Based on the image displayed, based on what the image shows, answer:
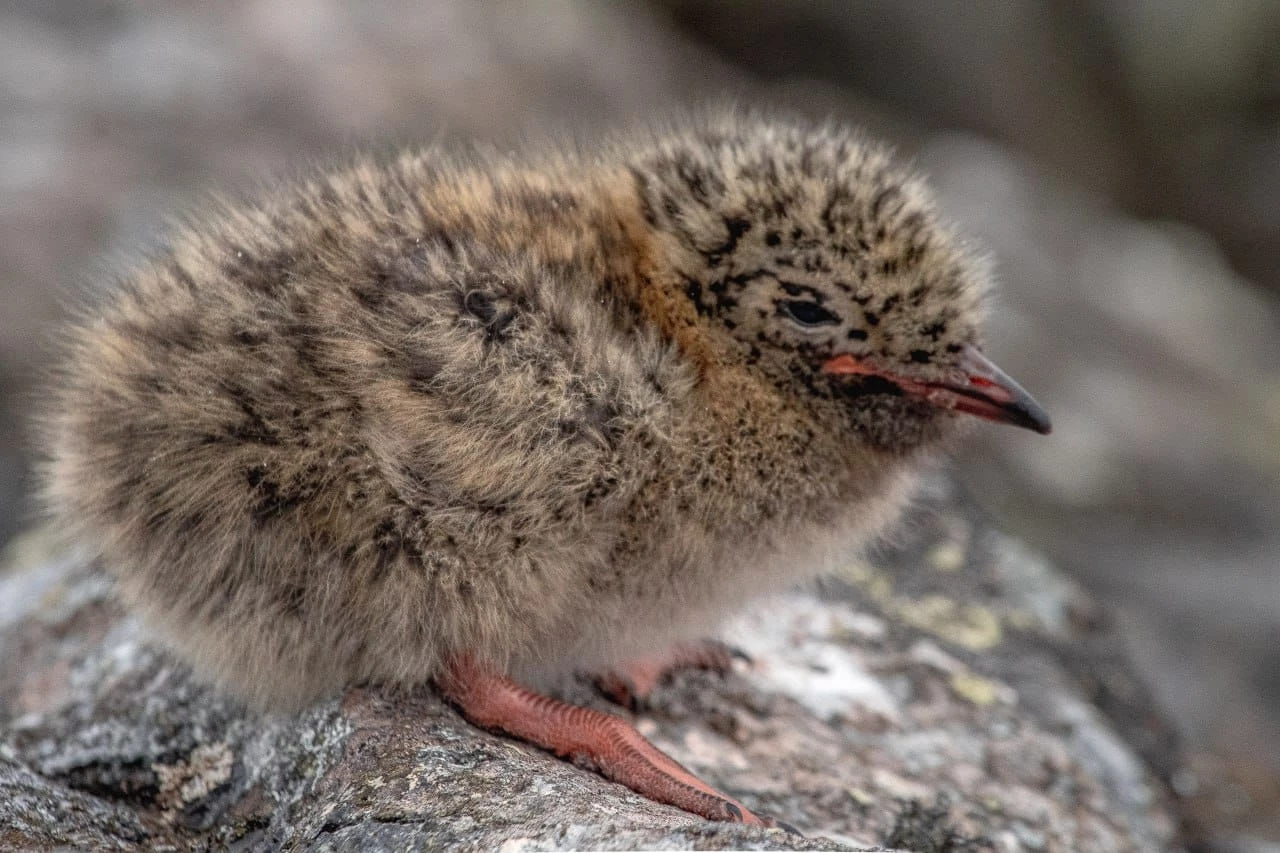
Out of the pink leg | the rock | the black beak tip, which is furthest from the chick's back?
the black beak tip

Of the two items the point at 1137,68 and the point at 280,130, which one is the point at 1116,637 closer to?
the point at 280,130

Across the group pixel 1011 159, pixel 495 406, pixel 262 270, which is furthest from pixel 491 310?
pixel 1011 159

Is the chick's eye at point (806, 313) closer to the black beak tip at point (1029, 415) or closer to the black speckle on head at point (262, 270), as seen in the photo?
the black beak tip at point (1029, 415)

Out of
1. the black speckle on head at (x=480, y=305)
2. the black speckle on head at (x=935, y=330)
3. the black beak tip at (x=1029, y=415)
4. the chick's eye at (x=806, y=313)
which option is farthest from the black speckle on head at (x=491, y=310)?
the black beak tip at (x=1029, y=415)

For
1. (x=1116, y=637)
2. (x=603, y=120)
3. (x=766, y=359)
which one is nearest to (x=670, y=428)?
(x=766, y=359)

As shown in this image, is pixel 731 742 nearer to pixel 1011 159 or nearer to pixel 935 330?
pixel 935 330

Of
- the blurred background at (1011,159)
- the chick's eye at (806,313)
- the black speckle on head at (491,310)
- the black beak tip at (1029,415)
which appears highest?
the blurred background at (1011,159)
